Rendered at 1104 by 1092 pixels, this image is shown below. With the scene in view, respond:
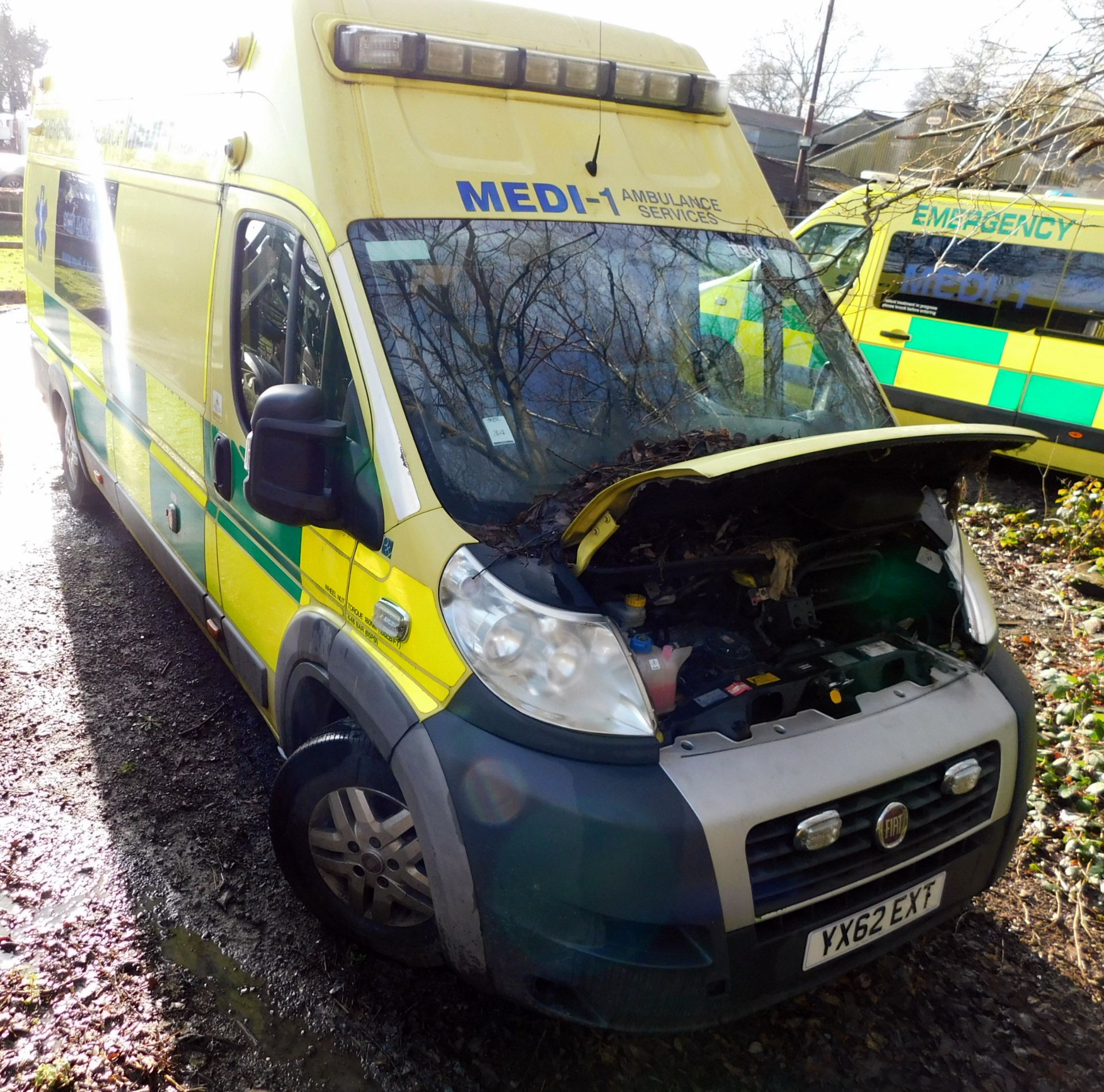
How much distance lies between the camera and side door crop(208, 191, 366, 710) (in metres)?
2.51

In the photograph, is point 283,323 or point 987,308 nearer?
Answer: point 283,323

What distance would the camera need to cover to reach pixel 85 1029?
2.36 meters

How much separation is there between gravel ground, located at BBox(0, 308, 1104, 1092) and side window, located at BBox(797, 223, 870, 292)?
5.73 metres

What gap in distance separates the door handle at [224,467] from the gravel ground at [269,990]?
3.48 ft

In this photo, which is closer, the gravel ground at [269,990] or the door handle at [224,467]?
Result: the gravel ground at [269,990]

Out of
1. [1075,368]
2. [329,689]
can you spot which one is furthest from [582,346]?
[1075,368]

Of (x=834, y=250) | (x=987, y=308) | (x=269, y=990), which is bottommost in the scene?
(x=269, y=990)

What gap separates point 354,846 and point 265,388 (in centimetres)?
136

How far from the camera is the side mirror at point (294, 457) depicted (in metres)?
2.25

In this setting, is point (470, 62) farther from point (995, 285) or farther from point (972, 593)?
point (995, 285)

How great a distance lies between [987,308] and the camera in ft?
22.7

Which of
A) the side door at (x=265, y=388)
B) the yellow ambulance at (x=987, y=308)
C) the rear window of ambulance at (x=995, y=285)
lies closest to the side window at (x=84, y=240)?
the side door at (x=265, y=388)

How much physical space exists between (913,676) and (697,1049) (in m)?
1.12

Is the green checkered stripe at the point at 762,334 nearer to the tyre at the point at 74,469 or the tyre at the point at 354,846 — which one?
the tyre at the point at 354,846
